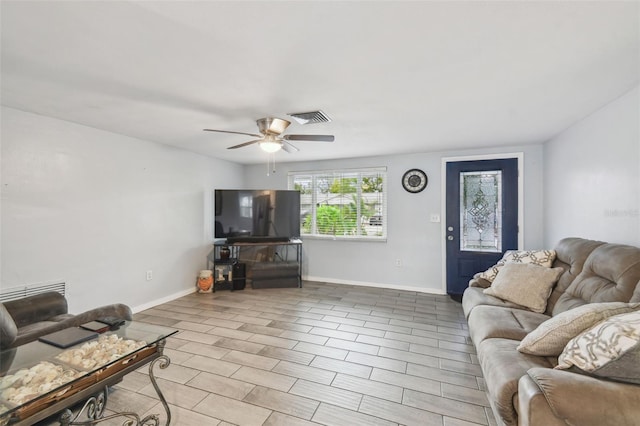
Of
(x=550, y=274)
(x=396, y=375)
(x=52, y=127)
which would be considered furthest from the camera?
(x=52, y=127)

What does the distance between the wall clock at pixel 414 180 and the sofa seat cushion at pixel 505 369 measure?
2.97m

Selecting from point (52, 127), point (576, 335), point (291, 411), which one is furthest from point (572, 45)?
point (52, 127)

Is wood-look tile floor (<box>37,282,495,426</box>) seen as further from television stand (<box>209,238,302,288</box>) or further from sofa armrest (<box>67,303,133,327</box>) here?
television stand (<box>209,238,302,288</box>)

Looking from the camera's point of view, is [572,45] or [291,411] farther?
[291,411]

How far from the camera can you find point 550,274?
8.13ft

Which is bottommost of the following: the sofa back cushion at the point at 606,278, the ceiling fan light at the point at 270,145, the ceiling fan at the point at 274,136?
the sofa back cushion at the point at 606,278

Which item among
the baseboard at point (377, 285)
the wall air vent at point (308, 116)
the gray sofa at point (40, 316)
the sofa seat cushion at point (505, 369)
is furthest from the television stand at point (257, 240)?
the sofa seat cushion at point (505, 369)

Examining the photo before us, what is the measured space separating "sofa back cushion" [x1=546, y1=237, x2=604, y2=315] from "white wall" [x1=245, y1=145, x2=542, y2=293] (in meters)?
1.58

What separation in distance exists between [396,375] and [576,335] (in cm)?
126

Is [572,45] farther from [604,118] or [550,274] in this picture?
[550,274]

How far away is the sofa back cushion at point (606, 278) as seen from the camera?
1785 mm

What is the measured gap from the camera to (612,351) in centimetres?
117

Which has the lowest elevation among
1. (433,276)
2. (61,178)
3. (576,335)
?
(433,276)

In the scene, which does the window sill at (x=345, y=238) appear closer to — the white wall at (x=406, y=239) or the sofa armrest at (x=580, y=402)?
the white wall at (x=406, y=239)
